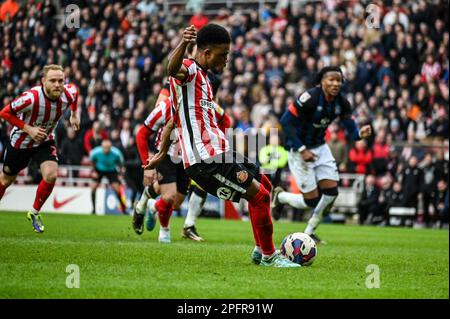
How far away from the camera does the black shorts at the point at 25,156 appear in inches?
516

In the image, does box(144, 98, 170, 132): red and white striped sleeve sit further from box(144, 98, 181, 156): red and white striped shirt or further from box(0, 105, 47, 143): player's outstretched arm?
box(0, 105, 47, 143): player's outstretched arm

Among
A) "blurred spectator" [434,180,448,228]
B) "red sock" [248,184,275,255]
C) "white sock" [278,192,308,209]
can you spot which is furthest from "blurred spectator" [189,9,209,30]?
"red sock" [248,184,275,255]

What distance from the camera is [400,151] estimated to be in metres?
22.8

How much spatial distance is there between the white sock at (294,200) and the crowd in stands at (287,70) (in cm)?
798

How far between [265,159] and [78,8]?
9.84 m

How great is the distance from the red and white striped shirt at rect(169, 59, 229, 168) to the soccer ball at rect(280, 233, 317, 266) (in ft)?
4.94

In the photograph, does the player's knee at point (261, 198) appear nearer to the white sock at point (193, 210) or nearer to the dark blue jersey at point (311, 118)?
the dark blue jersey at point (311, 118)

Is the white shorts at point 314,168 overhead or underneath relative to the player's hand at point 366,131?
underneath

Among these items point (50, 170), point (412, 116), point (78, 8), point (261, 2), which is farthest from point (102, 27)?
point (50, 170)

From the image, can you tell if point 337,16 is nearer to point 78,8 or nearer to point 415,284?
point 78,8

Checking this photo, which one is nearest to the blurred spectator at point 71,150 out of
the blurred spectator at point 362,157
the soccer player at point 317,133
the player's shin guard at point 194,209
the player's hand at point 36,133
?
the blurred spectator at point 362,157

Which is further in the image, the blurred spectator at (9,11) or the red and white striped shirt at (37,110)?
the blurred spectator at (9,11)

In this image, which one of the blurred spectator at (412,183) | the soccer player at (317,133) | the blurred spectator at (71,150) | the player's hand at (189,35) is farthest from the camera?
the blurred spectator at (71,150)

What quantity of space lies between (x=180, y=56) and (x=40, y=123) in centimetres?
555
